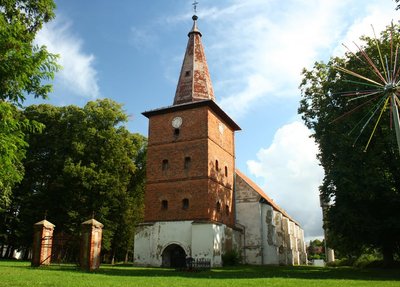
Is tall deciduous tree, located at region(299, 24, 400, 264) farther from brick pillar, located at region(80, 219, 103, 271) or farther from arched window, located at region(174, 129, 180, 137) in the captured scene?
brick pillar, located at region(80, 219, 103, 271)

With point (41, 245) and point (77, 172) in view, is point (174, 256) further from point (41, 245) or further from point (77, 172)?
point (77, 172)

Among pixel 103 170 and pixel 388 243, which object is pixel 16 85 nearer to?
pixel 388 243

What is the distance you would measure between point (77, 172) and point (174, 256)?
10751 mm

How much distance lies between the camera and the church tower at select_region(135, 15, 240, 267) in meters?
25.0

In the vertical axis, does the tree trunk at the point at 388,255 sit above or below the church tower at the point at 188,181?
below

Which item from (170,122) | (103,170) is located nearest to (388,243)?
(170,122)

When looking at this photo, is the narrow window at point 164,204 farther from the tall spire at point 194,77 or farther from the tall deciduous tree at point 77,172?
the tall spire at point 194,77

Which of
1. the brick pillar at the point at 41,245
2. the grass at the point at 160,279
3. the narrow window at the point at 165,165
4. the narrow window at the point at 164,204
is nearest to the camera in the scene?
the grass at the point at 160,279

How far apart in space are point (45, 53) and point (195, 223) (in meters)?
18.3

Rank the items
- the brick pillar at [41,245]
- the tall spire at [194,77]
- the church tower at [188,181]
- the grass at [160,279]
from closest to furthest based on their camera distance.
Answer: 1. the grass at [160,279]
2. the brick pillar at [41,245]
3. the church tower at [188,181]
4. the tall spire at [194,77]

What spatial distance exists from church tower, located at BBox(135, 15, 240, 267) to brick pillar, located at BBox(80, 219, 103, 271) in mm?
8582

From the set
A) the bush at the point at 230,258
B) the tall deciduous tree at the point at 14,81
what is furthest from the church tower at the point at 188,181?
the tall deciduous tree at the point at 14,81

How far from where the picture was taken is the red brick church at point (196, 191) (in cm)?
2512

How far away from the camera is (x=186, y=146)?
27.0m
